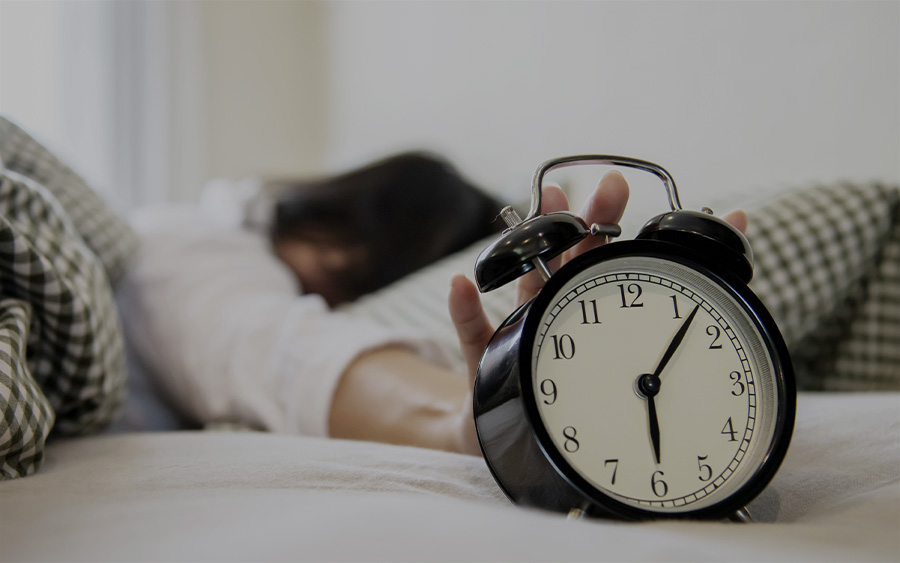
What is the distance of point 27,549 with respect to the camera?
0.37 meters

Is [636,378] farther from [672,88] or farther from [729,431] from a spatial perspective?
[672,88]

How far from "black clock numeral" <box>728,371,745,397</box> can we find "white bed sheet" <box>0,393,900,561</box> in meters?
0.09

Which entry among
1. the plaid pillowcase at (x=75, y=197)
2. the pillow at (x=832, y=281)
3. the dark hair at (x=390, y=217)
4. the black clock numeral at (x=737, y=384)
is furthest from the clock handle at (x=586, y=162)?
the dark hair at (x=390, y=217)

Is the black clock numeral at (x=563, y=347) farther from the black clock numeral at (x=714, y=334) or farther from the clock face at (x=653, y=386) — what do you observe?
the black clock numeral at (x=714, y=334)

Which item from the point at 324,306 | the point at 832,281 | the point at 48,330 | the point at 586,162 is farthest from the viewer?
the point at 324,306

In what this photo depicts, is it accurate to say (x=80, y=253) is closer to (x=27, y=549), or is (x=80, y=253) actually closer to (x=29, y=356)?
(x=29, y=356)

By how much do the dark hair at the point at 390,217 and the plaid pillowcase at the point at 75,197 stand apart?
16.0 inches

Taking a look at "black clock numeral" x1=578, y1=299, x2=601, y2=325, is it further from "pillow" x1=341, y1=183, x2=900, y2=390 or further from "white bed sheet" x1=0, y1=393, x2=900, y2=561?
"pillow" x1=341, y1=183, x2=900, y2=390

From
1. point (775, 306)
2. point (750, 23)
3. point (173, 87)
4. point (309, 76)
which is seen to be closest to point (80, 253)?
point (775, 306)

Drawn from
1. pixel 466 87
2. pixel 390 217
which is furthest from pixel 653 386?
pixel 466 87

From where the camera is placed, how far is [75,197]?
1011mm

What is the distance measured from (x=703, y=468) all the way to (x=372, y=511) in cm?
22

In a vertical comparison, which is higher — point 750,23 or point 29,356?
point 750,23

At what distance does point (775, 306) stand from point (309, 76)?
9.52ft
